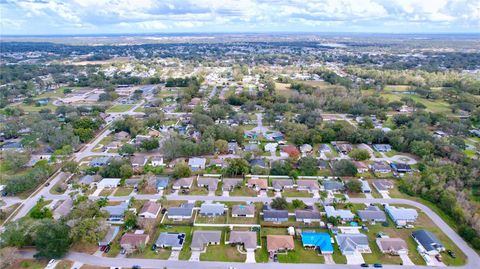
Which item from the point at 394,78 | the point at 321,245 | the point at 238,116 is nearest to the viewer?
the point at 321,245

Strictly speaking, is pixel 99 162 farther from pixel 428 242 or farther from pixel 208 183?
pixel 428 242

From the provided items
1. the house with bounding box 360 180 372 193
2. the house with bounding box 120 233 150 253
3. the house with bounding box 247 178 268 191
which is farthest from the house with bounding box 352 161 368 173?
the house with bounding box 120 233 150 253

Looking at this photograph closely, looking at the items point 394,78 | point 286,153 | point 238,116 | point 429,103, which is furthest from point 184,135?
point 394,78

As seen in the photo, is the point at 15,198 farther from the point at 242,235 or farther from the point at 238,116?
the point at 238,116

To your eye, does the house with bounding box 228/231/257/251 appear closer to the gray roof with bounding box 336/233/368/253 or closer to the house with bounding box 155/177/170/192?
the gray roof with bounding box 336/233/368/253

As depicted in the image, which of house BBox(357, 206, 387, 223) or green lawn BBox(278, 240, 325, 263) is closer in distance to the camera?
green lawn BBox(278, 240, 325, 263)

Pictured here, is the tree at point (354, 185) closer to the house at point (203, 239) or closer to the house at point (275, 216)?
the house at point (275, 216)
